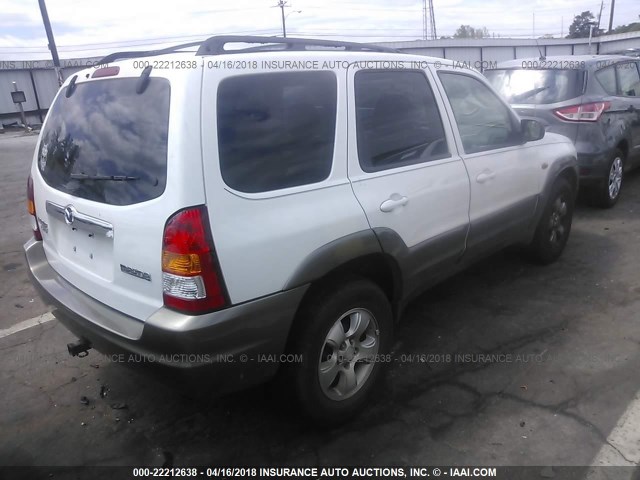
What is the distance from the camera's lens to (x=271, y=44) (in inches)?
113

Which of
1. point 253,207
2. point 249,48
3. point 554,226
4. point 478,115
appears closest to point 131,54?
point 249,48

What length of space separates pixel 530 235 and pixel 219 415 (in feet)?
9.62

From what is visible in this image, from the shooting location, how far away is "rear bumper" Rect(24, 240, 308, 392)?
207 centimetres

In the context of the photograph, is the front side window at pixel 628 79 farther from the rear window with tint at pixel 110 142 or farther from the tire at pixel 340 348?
the rear window with tint at pixel 110 142

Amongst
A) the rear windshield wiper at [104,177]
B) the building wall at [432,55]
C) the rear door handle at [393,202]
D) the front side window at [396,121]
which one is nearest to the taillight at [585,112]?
the front side window at [396,121]

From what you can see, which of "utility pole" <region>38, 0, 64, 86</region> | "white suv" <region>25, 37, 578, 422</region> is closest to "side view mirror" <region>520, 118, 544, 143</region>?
"white suv" <region>25, 37, 578, 422</region>

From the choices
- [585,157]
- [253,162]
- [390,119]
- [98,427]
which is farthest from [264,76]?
[585,157]

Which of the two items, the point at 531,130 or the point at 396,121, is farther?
the point at 531,130

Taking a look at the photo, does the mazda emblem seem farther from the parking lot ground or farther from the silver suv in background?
the silver suv in background

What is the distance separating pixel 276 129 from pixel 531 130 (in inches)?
98.7

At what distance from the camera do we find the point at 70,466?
99.7 inches

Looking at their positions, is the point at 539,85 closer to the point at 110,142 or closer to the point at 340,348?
the point at 340,348

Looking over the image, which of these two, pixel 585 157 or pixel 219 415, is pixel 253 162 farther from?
pixel 585 157

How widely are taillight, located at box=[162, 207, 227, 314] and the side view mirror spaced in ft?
9.51
